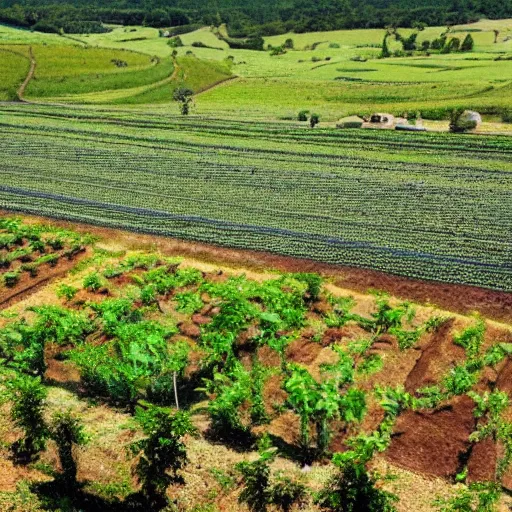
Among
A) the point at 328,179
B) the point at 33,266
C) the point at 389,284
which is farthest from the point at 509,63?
the point at 33,266

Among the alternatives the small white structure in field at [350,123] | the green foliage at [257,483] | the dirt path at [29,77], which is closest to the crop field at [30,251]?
the green foliage at [257,483]

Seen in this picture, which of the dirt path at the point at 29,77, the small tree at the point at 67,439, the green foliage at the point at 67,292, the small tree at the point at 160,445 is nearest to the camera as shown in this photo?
the small tree at the point at 160,445

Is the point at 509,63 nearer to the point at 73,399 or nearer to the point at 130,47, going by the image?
the point at 130,47

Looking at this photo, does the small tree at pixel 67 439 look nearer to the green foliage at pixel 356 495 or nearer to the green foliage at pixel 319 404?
the green foliage at pixel 319 404

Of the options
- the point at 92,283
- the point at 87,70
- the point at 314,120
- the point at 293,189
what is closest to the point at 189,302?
the point at 92,283

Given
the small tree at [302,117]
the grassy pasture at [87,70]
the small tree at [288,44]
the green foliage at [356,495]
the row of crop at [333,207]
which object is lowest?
the green foliage at [356,495]

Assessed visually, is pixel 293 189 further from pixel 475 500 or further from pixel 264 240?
pixel 475 500

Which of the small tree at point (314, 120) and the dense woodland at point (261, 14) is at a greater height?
the dense woodland at point (261, 14)
